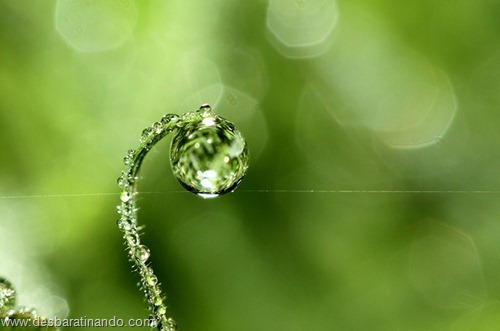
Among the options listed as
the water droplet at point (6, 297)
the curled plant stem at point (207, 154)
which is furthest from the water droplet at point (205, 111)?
the water droplet at point (6, 297)

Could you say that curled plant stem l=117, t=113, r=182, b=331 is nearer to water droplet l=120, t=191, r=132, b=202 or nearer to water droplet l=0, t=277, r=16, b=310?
water droplet l=120, t=191, r=132, b=202

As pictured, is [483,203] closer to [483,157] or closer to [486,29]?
[483,157]

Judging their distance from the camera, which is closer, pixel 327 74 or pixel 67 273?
pixel 67 273

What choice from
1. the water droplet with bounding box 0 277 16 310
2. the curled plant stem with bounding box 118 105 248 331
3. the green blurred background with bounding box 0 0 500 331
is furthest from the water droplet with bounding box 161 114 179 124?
the green blurred background with bounding box 0 0 500 331

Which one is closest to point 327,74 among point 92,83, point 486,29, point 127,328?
point 486,29

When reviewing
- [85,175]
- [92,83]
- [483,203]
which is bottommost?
[483,203]
